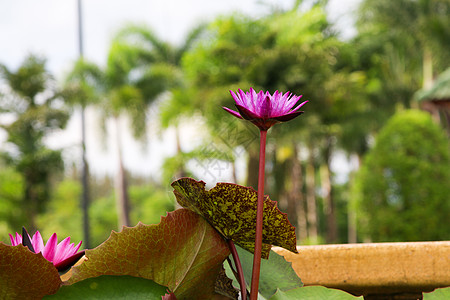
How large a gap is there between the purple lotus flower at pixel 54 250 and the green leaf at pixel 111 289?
50 millimetres

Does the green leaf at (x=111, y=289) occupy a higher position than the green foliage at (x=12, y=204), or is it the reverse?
the green leaf at (x=111, y=289)

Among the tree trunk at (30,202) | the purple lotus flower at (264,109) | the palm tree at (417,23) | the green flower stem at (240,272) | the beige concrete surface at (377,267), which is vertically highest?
the palm tree at (417,23)

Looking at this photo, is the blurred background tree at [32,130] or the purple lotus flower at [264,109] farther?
the blurred background tree at [32,130]

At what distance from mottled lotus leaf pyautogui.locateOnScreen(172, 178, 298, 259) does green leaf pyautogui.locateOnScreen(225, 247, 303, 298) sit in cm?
6

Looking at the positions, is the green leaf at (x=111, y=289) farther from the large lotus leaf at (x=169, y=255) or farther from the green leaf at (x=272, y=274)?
the green leaf at (x=272, y=274)

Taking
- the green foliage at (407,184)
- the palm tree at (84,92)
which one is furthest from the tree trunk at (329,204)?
the palm tree at (84,92)

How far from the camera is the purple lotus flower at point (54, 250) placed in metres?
0.31

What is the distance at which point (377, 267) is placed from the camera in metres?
0.52

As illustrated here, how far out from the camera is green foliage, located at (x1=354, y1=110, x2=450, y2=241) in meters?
5.24

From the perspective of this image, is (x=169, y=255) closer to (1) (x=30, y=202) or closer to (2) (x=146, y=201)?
(1) (x=30, y=202)

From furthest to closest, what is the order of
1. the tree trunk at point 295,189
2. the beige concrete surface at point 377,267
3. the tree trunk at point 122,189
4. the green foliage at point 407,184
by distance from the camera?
the tree trunk at point 122,189 → the tree trunk at point 295,189 → the green foliage at point 407,184 → the beige concrete surface at point 377,267

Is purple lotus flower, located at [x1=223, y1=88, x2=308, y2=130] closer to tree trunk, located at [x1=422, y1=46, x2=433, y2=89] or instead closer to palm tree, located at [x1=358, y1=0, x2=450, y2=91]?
palm tree, located at [x1=358, y1=0, x2=450, y2=91]

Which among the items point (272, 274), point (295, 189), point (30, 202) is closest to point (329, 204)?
point (295, 189)

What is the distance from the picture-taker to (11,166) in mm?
7832
